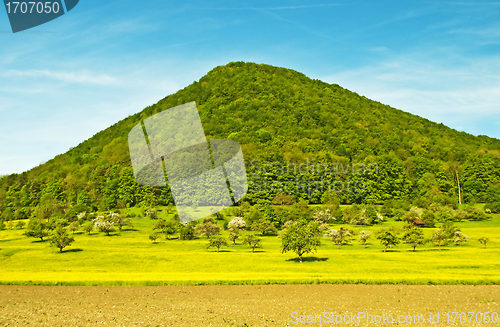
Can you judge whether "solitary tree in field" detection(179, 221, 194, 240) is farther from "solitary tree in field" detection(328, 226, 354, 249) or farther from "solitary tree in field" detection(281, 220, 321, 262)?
"solitary tree in field" detection(328, 226, 354, 249)

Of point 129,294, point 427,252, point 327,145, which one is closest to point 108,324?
A: point 129,294

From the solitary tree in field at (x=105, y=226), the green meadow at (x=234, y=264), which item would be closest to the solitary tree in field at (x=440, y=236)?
the green meadow at (x=234, y=264)

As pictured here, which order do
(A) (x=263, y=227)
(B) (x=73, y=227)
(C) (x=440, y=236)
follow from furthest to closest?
(B) (x=73, y=227), (A) (x=263, y=227), (C) (x=440, y=236)

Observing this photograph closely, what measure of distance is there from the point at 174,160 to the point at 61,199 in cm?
5432

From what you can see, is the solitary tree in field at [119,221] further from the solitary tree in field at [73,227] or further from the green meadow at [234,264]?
the green meadow at [234,264]

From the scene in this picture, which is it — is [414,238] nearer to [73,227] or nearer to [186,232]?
[186,232]

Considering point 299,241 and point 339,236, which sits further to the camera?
point 339,236

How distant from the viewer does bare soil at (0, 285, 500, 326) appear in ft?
77.2

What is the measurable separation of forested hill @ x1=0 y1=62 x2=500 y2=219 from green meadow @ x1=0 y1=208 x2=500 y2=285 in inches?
2050

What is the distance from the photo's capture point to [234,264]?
A: 4556 cm

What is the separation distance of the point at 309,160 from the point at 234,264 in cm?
10027

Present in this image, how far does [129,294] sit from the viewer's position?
1225 inches

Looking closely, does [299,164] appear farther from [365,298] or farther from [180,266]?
[365,298]

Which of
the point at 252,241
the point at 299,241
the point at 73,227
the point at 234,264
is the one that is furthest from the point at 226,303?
the point at 73,227
